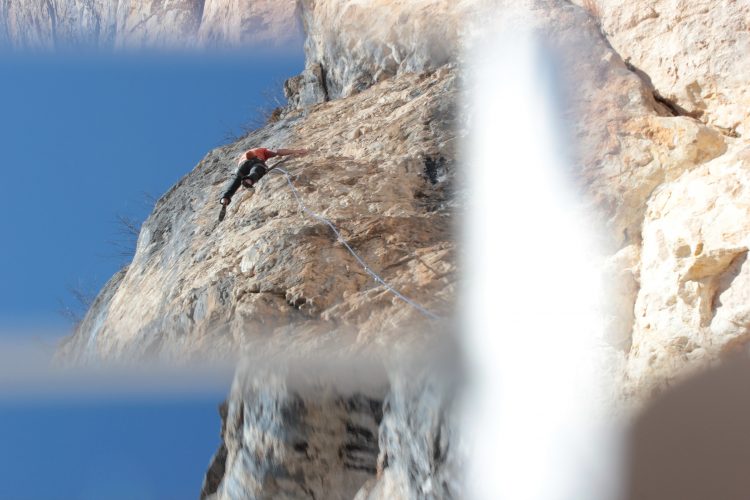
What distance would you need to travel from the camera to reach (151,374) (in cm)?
568

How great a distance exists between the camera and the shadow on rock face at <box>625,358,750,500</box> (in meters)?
3.87

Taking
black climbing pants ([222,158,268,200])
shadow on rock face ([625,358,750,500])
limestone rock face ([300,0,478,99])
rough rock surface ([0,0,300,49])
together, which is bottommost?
shadow on rock face ([625,358,750,500])

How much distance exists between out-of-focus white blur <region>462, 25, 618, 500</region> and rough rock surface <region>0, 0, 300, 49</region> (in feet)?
28.0

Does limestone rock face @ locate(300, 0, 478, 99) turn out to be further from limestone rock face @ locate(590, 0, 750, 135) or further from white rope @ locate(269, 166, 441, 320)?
white rope @ locate(269, 166, 441, 320)

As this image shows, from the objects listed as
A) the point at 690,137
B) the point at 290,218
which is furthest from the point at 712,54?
the point at 290,218

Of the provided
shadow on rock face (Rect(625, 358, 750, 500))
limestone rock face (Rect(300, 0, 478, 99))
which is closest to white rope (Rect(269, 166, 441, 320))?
shadow on rock face (Rect(625, 358, 750, 500))

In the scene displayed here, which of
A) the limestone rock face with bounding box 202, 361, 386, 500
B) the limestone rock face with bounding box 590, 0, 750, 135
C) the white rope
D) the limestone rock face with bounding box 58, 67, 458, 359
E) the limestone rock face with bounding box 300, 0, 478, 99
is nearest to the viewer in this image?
the limestone rock face with bounding box 202, 361, 386, 500

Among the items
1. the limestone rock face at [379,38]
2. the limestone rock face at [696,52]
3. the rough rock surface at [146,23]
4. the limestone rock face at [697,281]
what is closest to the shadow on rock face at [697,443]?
the limestone rock face at [697,281]

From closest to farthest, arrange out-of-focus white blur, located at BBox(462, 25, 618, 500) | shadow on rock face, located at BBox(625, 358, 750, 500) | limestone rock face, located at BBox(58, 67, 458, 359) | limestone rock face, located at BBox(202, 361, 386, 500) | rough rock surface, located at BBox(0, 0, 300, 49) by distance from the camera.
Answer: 1. shadow on rock face, located at BBox(625, 358, 750, 500)
2. out-of-focus white blur, located at BBox(462, 25, 618, 500)
3. limestone rock face, located at BBox(202, 361, 386, 500)
4. limestone rock face, located at BBox(58, 67, 458, 359)
5. rough rock surface, located at BBox(0, 0, 300, 49)

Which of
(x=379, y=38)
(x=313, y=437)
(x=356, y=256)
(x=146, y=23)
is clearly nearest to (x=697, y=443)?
(x=313, y=437)

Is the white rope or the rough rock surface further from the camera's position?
the rough rock surface

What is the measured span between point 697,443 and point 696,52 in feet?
9.31

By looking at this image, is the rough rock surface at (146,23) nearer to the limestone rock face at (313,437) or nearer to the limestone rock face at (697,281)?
the limestone rock face at (313,437)

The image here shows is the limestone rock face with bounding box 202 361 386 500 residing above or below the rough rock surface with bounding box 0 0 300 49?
below
